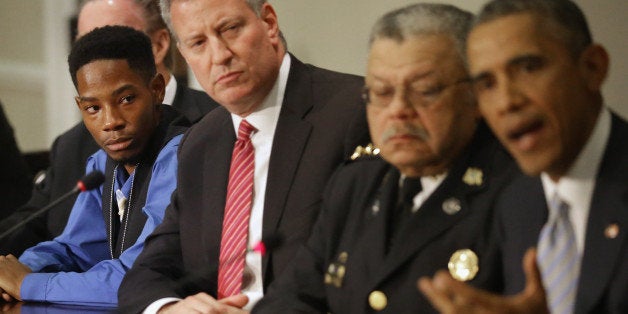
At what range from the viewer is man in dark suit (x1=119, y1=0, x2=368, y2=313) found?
1838 millimetres

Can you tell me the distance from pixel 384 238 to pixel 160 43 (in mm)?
1445

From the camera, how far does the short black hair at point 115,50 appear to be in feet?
Result: 7.31

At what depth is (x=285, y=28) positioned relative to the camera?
2.69 meters

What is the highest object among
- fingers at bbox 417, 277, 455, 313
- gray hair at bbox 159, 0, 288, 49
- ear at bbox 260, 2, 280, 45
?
gray hair at bbox 159, 0, 288, 49

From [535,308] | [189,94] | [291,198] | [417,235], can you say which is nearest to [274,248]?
[291,198]

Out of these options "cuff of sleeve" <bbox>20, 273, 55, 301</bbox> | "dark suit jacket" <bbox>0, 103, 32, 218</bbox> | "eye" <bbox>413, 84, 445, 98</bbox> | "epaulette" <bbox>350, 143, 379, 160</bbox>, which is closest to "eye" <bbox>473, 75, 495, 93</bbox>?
"eye" <bbox>413, 84, 445, 98</bbox>

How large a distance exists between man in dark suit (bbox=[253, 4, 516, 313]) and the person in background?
0.78m

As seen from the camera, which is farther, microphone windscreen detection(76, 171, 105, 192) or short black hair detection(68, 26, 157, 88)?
short black hair detection(68, 26, 157, 88)

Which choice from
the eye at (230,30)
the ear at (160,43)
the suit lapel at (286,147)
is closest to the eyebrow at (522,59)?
the suit lapel at (286,147)

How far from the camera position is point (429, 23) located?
Answer: 1.48 meters

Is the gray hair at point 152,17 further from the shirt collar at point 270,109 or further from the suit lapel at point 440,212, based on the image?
the suit lapel at point 440,212

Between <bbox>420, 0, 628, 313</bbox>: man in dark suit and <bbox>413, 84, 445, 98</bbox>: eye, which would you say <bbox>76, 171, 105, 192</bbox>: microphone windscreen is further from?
<bbox>420, 0, 628, 313</bbox>: man in dark suit

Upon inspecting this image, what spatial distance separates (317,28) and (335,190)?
101 centimetres

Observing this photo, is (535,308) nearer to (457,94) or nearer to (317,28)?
(457,94)
